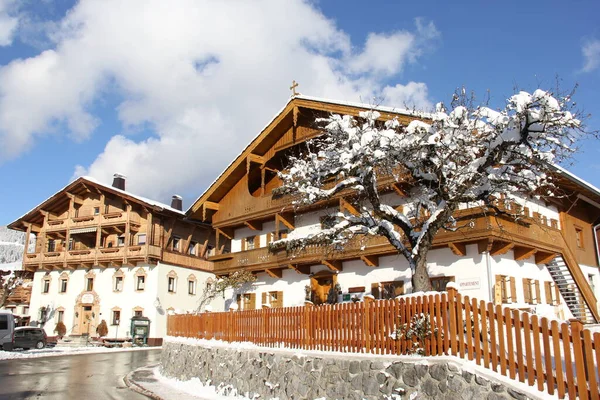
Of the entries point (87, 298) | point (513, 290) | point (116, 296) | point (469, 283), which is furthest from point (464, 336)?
point (87, 298)

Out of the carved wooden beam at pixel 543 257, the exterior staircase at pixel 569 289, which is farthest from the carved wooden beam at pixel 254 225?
the exterior staircase at pixel 569 289

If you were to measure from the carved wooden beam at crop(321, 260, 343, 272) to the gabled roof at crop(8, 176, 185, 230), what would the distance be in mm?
18364

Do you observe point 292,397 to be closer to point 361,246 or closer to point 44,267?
point 361,246

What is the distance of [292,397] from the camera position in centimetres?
1212

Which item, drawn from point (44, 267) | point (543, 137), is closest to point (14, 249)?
point (44, 267)

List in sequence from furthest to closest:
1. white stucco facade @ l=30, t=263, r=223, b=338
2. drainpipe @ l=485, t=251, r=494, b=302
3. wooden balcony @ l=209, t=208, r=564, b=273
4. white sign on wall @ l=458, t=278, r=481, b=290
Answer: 1. white stucco facade @ l=30, t=263, r=223, b=338
2. white sign on wall @ l=458, t=278, r=481, b=290
3. drainpipe @ l=485, t=251, r=494, b=302
4. wooden balcony @ l=209, t=208, r=564, b=273

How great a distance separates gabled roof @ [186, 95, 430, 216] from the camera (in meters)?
22.8

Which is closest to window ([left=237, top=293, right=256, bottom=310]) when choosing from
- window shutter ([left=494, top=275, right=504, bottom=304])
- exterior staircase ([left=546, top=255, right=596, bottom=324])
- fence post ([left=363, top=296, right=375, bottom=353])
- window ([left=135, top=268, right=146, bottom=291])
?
window ([left=135, top=268, right=146, bottom=291])

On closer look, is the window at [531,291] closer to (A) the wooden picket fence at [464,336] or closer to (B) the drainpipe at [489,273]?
(B) the drainpipe at [489,273]

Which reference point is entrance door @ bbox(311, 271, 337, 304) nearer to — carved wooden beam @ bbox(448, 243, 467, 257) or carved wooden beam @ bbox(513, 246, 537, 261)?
carved wooden beam @ bbox(448, 243, 467, 257)

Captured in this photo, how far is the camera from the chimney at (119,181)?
148 feet

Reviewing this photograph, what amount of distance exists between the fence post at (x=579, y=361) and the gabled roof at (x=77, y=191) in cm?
3449

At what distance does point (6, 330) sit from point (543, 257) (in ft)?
98.1

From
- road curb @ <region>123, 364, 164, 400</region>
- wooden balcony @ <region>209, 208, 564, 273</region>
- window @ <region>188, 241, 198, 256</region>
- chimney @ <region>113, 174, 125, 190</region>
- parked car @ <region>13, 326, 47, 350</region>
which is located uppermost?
chimney @ <region>113, 174, 125, 190</region>
